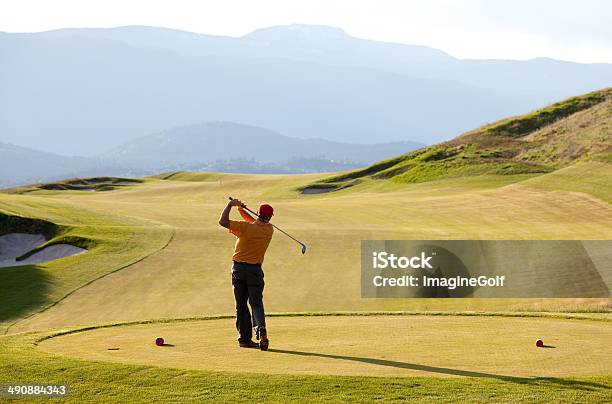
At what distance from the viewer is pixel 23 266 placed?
35844mm

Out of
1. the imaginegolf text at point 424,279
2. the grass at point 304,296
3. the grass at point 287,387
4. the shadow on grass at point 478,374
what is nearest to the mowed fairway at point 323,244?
the grass at point 304,296

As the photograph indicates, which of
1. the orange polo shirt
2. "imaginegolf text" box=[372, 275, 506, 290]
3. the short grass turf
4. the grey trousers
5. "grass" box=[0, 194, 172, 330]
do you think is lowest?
"imaginegolf text" box=[372, 275, 506, 290]

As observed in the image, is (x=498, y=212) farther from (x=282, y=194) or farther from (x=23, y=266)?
(x=282, y=194)

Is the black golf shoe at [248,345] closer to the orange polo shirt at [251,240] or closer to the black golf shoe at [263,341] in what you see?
the black golf shoe at [263,341]

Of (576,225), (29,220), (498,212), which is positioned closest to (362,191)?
(498,212)

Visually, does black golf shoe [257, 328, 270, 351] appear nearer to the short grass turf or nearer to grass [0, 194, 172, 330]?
the short grass turf

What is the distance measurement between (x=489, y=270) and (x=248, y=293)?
783 inches

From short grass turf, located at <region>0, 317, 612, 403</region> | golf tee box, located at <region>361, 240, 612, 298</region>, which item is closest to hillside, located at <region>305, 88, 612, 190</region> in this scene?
golf tee box, located at <region>361, 240, 612, 298</region>

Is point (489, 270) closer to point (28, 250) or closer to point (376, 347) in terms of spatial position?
point (376, 347)

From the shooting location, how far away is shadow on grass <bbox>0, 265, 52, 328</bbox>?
29031mm

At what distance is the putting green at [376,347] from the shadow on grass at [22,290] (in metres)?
13.3

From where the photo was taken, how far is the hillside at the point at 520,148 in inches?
3194

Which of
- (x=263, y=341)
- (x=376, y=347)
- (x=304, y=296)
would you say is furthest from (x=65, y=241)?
(x=376, y=347)

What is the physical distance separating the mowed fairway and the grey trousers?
516 inches
